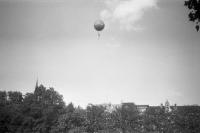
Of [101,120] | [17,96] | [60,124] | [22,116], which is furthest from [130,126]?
[17,96]

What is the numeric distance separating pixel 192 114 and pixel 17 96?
173 feet

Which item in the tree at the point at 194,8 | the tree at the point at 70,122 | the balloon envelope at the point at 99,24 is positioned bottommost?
the tree at the point at 70,122

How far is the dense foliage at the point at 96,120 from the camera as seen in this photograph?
61.2 m

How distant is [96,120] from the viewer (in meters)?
63.3

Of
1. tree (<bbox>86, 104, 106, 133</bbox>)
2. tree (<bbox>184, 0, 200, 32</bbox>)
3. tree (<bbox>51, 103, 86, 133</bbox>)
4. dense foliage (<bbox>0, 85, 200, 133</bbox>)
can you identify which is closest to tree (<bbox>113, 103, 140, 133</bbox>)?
dense foliage (<bbox>0, 85, 200, 133</bbox>)

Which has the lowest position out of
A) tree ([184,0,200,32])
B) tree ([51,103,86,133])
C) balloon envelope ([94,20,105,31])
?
tree ([51,103,86,133])

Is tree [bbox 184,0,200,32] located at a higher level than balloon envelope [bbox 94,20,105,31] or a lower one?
lower

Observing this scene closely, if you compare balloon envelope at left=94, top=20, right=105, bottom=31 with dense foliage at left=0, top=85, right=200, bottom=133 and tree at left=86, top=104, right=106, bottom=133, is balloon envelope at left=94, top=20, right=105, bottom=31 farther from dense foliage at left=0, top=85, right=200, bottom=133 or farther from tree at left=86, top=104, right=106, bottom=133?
tree at left=86, top=104, right=106, bottom=133

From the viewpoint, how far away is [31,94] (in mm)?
74938

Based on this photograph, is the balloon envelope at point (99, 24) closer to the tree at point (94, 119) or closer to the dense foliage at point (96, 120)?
the dense foliage at point (96, 120)

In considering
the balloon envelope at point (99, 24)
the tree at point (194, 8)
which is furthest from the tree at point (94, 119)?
the tree at point (194, 8)

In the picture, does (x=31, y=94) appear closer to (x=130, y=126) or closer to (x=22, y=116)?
(x=22, y=116)

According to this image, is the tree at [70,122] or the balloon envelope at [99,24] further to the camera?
the tree at [70,122]

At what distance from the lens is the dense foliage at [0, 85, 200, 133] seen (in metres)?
61.2
